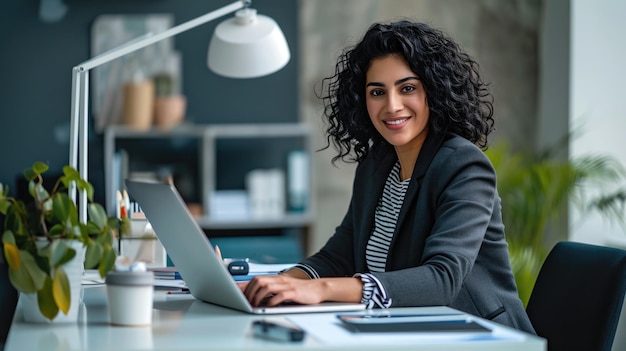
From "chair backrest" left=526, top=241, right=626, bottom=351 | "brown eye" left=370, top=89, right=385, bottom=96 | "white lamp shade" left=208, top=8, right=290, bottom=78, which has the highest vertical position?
"white lamp shade" left=208, top=8, right=290, bottom=78

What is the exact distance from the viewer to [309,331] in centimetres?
147

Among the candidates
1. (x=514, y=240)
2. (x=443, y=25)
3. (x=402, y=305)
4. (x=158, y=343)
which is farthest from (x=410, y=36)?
(x=443, y=25)

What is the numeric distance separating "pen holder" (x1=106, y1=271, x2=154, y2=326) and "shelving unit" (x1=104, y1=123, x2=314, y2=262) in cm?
378

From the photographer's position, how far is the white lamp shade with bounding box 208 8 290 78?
2660 millimetres

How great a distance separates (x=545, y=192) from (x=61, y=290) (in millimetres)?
3532

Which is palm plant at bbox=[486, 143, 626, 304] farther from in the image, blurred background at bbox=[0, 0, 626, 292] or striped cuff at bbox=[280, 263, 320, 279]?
striped cuff at bbox=[280, 263, 320, 279]

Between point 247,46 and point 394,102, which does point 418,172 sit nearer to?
point 394,102

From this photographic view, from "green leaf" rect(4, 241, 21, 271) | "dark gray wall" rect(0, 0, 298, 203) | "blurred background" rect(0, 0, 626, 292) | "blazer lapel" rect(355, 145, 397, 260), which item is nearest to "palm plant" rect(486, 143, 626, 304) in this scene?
"blurred background" rect(0, 0, 626, 292)

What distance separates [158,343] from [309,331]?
24 centimetres

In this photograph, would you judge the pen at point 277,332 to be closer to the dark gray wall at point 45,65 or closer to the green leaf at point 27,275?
the green leaf at point 27,275

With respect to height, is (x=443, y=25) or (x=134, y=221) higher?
(x=443, y=25)

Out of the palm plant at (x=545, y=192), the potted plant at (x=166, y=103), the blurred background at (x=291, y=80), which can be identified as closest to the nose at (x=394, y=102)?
the palm plant at (x=545, y=192)

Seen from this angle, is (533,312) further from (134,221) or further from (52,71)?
(52,71)

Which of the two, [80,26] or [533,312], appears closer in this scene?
[533,312]
